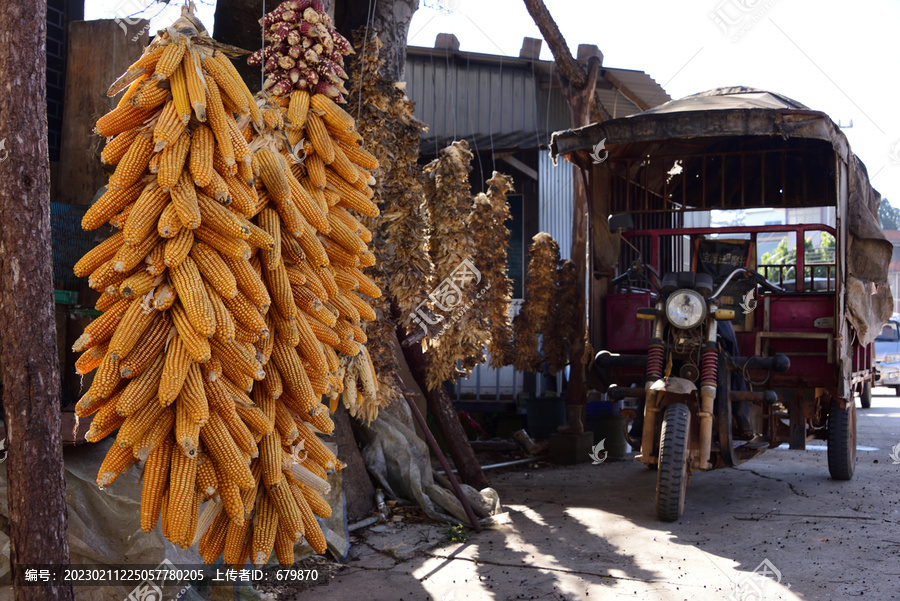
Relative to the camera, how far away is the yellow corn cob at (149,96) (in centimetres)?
239

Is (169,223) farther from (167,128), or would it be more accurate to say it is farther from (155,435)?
(155,435)

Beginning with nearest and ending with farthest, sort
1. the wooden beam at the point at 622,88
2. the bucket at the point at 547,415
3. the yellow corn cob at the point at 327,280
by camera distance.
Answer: the yellow corn cob at the point at 327,280 < the bucket at the point at 547,415 < the wooden beam at the point at 622,88

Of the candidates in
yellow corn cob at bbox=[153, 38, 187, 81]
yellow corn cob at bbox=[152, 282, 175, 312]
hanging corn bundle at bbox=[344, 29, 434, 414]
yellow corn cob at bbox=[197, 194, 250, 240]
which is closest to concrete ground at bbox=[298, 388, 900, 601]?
hanging corn bundle at bbox=[344, 29, 434, 414]

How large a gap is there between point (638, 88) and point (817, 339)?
20.8 feet

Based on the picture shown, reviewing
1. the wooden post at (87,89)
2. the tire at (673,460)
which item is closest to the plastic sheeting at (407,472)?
the tire at (673,460)

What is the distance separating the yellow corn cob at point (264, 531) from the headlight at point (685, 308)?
5.04 m

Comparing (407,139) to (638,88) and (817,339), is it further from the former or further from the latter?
(638,88)

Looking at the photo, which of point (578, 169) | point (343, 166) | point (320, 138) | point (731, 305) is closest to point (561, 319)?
point (578, 169)

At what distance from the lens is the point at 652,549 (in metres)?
5.88

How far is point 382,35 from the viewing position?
656cm

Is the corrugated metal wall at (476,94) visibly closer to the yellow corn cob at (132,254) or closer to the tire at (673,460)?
the tire at (673,460)

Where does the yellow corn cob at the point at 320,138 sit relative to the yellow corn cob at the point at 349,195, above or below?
above

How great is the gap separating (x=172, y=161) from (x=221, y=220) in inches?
9.4

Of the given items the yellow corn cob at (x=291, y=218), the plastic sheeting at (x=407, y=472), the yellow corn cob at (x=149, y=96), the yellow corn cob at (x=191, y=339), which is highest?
the yellow corn cob at (x=149, y=96)
